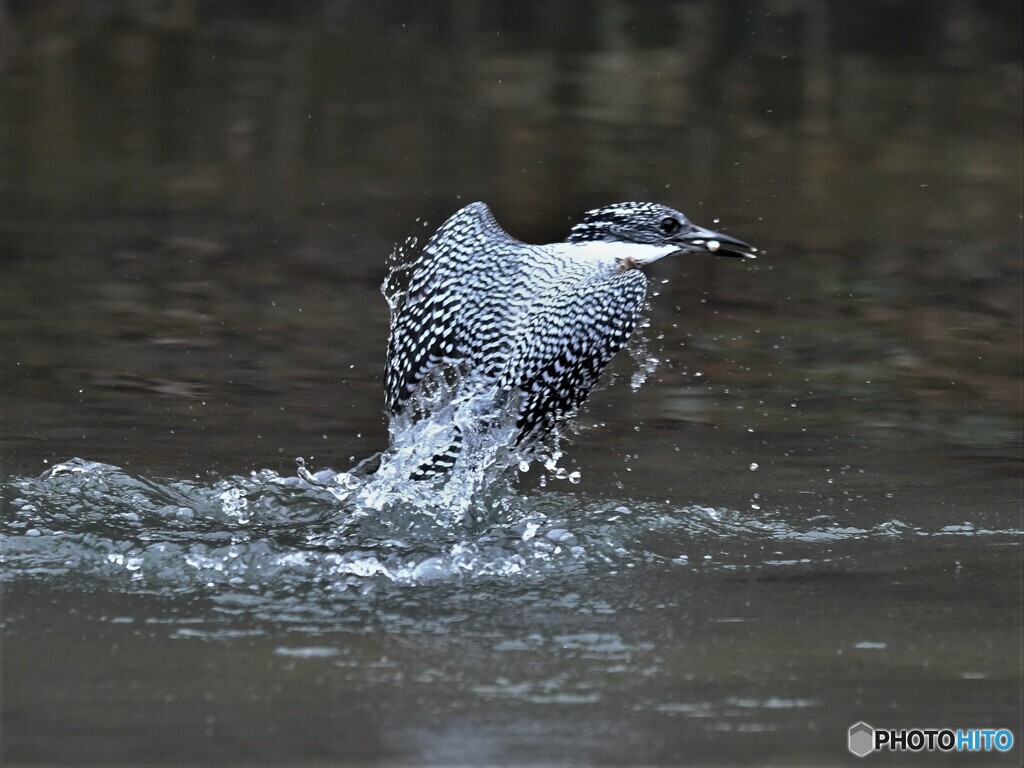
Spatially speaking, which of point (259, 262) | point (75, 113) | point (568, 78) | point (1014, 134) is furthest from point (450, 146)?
point (1014, 134)

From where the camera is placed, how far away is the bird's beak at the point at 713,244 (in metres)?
5.22

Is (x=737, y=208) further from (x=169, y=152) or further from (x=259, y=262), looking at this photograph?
(x=169, y=152)

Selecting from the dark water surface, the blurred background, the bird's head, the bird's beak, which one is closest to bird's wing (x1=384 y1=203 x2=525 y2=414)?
the bird's head

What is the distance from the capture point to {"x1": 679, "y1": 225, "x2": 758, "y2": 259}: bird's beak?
5219 mm

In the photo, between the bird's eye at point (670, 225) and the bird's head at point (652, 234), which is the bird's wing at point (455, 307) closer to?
the bird's head at point (652, 234)

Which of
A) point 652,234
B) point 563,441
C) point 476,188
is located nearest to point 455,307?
point 652,234

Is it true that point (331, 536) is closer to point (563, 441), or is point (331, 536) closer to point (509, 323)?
point (509, 323)

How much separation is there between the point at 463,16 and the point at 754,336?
3.54 m

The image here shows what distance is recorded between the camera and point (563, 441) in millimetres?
5863

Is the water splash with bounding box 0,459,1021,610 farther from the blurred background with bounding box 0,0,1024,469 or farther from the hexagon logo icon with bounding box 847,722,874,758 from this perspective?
the hexagon logo icon with bounding box 847,722,874,758

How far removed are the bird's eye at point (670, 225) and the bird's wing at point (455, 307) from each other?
508 mm

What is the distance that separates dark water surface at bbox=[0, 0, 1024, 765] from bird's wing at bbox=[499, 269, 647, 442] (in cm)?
31

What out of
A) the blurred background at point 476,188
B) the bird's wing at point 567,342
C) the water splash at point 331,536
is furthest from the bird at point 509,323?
the blurred background at point 476,188

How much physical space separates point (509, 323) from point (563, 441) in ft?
3.38
